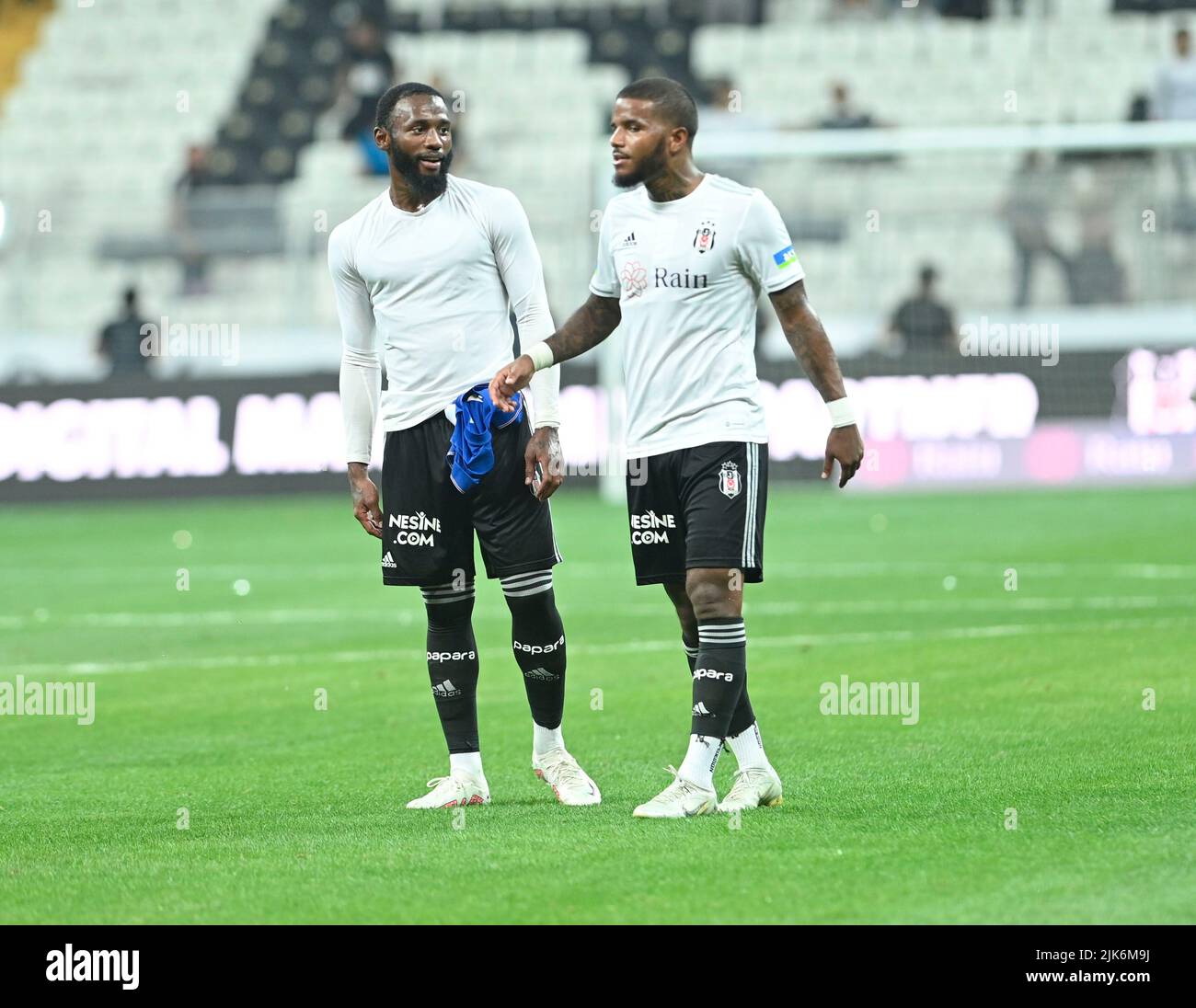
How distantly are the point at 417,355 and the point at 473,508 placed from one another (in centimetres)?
54

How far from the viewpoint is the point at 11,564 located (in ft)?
53.1

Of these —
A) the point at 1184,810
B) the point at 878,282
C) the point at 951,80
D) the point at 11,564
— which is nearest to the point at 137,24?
the point at 951,80

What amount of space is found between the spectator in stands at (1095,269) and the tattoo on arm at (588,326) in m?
14.6

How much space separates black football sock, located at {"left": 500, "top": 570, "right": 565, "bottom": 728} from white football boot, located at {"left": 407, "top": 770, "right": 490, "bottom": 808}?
0.34m

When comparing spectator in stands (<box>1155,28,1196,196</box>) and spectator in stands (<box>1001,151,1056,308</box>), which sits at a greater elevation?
spectator in stands (<box>1155,28,1196,196</box>)

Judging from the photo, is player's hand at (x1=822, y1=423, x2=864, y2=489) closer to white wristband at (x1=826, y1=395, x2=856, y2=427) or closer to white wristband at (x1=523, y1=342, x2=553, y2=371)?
white wristband at (x1=826, y1=395, x2=856, y2=427)

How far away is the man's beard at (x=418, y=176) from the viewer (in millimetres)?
6613

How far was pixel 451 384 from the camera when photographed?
6684 mm

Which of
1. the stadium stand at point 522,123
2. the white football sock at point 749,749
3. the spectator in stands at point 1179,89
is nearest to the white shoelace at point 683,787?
the white football sock at point 749,749

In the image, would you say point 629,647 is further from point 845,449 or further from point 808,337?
point 845,449

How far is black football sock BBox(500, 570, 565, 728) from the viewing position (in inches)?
266
